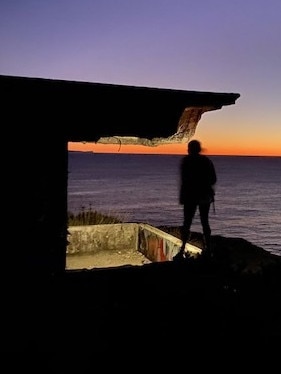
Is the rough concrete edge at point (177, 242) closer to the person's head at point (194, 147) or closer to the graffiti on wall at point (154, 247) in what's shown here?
the graffiti on wall at point (154, 247)

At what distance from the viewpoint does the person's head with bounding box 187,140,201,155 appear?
632 centimetres

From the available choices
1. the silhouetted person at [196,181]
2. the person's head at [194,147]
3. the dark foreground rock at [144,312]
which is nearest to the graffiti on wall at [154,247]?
the silhouetted person at [196,181]

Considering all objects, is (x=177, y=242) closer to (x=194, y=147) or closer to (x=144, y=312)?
(x=194, y=147)

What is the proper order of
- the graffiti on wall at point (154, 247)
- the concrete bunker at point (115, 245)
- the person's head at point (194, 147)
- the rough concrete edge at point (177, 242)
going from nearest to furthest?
the person's head at point (194, 147) → the rough concrete edge at point (177, 242) → the graffiti on wall at point (154, 247) → the concrete bunker at point (115, 245)

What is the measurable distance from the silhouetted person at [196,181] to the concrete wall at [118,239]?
3000mm

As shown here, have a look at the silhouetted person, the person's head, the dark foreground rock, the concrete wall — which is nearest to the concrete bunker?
the concrete wall

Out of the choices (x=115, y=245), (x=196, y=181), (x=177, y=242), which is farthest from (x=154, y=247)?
(x=196, y=181)

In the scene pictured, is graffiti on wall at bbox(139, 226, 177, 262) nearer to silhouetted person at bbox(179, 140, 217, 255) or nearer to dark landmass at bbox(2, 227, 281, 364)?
silhouetted person at bbox(179, 140, 217, 255)

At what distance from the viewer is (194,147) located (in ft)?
20.8

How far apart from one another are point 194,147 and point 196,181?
1.91 feet

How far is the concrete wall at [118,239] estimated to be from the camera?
32.7ft

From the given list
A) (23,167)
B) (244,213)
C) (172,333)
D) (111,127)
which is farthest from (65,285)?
(244,213)

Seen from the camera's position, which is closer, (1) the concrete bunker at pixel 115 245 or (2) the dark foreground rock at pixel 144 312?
(2) the dark foreground rock at pixel 144 312

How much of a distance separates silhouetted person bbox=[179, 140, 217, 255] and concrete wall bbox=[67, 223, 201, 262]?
3000mm
